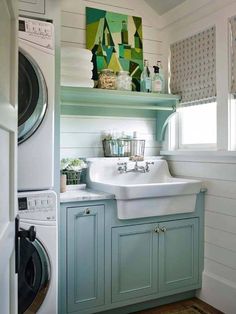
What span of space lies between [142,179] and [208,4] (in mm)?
1487

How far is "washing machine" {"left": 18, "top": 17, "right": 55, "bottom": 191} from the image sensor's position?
1.78 metres

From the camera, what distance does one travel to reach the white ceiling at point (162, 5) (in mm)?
2759

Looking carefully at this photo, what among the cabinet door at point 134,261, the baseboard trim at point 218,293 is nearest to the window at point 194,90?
the cabinet door at point 134,261

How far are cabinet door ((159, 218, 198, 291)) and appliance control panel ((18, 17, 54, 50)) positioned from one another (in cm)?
145

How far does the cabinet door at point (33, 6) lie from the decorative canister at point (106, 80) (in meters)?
0.77

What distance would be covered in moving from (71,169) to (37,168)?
0.65 metres

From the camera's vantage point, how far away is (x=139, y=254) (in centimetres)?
229

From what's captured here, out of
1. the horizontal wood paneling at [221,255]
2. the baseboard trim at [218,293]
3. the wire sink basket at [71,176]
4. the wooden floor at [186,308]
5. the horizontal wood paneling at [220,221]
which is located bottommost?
the wooden floor at [186,308]

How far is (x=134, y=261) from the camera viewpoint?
227 centimetres

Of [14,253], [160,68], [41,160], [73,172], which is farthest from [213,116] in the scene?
[14,253]

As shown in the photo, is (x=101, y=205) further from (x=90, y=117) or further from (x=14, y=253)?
(x=14, y=253)

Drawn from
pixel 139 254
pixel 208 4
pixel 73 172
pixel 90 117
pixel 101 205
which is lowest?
pixel 139 254

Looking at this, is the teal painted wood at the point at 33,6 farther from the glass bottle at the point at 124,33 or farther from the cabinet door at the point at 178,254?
the cabinet door at the point at 178,254

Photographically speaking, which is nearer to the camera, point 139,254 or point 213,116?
point 139,254
